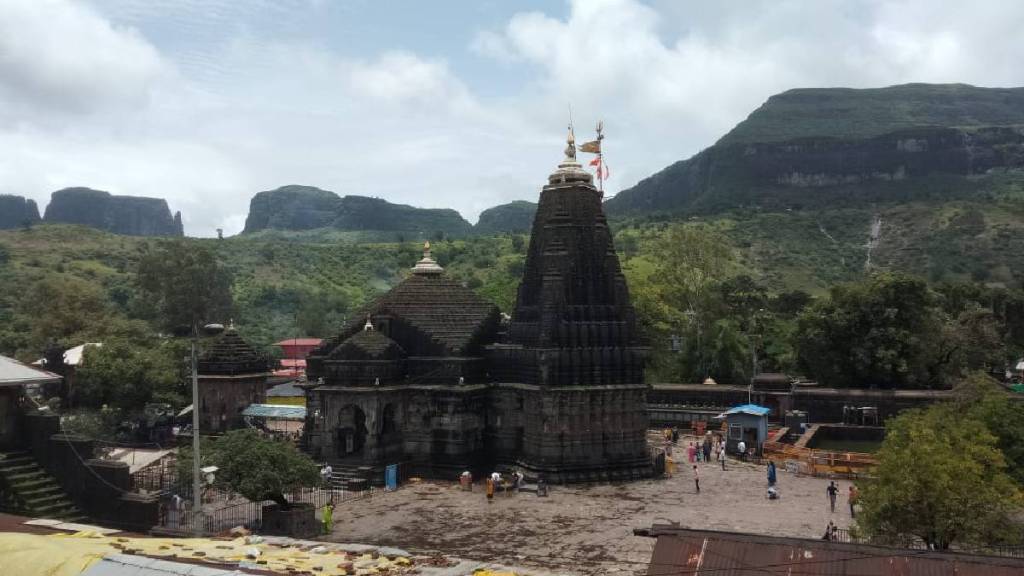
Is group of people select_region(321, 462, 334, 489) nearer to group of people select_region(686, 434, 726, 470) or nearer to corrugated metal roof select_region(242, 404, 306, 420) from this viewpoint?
corrugated metal roof select_region(242, 404, 306, 420)

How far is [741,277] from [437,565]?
51124 millimetres

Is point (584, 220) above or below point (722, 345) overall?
above

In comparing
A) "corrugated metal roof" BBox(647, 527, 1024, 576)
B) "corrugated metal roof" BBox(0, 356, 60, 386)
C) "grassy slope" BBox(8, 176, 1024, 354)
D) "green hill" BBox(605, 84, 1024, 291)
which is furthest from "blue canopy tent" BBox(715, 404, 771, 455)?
"green hill" BBox(605, 84, 1024, 291)

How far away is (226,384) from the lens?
40.0 metres

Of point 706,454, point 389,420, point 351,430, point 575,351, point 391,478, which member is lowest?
point 706,454

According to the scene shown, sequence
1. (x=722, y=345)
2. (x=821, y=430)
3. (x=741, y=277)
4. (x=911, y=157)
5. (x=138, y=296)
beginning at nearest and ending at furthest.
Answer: (x=821, y=430) < (x=722, y=345) < (x=741, y=277) < (x=138, y=296) < (x=911, y=157)

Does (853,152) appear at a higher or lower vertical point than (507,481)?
higher

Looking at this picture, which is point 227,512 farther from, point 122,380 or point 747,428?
point 747,428

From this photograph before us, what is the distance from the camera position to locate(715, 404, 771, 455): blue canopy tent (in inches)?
1393

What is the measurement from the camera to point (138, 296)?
279ft

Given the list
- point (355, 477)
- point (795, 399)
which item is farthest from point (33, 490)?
point (795, 399)

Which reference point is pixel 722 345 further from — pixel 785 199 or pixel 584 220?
pixel 785 199

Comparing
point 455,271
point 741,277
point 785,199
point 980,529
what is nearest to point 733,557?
point 980,529

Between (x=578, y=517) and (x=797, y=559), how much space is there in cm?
1345
